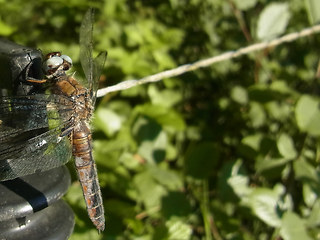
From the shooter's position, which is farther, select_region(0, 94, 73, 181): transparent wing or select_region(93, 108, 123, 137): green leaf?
select_region(93, 108, 123, 137): green leaf

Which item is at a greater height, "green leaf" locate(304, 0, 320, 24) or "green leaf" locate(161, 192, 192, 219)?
"green leaf" locate(304, 0, 320, 24)

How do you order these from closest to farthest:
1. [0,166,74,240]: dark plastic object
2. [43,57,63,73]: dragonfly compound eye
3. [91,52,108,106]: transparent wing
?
[0,166,74,240]: dark plastic object
[43,57,63,73]: dragonfly compound eye
[91,52,108,106]: transparent wing

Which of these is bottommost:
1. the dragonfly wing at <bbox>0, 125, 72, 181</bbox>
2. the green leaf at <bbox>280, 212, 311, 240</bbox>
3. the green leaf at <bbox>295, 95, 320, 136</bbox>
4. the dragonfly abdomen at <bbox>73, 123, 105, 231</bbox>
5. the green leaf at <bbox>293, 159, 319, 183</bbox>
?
the green leaf at <bbox>280, 212, 311, 240</bbox>

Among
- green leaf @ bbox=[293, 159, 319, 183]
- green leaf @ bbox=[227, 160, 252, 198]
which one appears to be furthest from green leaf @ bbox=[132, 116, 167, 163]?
green leaf @ bbox=[293, 159, 319, 183]

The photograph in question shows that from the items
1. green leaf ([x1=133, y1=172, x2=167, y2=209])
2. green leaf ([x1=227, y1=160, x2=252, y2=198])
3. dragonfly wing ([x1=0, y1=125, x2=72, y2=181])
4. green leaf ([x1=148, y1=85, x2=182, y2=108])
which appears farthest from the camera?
green leaf ([x1=148, y1=85, x2=182, y2=108])

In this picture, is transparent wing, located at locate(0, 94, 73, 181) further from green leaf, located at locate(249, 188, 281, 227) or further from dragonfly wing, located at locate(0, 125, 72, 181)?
green leaf, located at locate(249, 188, 281, 227)

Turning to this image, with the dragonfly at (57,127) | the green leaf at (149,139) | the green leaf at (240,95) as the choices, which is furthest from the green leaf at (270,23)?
the dragonfly at (57,127)

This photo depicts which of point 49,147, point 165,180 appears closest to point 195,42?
point 165,180

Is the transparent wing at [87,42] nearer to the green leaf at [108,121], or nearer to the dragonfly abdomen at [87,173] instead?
the dragonfly abdomen at [87,173]
